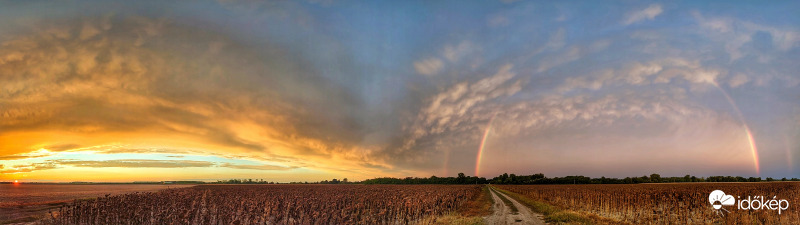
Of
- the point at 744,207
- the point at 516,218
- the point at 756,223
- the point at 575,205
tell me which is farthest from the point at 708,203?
the point at 516,218

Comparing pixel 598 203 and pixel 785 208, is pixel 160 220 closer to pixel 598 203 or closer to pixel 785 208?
pixel 598 203

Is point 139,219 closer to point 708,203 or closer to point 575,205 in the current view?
point 575,205

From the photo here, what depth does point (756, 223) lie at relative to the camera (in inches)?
693

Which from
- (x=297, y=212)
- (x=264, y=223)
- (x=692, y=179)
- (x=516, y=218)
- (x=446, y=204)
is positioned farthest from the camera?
(x=692, y=179)

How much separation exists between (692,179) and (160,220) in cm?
23743

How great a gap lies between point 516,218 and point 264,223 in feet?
48.5

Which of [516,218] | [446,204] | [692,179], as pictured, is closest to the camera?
[516,218]

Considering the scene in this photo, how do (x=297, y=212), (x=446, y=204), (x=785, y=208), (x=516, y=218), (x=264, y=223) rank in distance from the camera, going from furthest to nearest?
(x=446, y=204), (x=516, y=218), (x=297, y=212), (x=785, y=208), (x=264, y=223)

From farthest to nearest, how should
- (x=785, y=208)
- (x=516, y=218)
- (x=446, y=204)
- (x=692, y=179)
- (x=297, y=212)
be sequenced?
(x=692, y=179) < (x=446, y=204) < (x=516, y=218) < (x=297, y=212) < (x=785, y=208)

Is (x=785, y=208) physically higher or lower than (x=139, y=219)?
higher

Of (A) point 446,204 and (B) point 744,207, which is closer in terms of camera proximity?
(B) point 744,207

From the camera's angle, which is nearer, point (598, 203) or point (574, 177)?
point (598, 203)

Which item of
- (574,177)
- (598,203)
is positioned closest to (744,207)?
(598,203)

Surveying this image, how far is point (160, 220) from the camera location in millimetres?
19750
